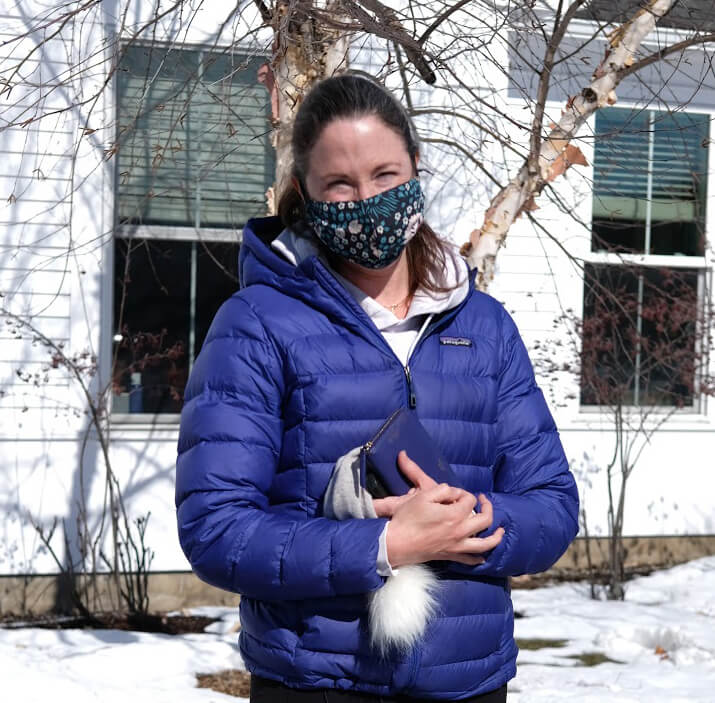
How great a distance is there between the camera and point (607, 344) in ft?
22.3

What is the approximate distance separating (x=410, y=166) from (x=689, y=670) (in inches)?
171

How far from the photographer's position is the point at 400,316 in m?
1.95

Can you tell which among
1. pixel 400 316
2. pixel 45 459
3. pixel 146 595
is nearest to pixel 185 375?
pixel 45 459

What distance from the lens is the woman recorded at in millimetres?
1645

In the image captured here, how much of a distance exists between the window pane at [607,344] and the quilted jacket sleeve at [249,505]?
509 centimetres

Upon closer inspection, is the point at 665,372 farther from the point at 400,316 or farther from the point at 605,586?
the point at 400,316

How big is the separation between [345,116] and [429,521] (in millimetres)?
734

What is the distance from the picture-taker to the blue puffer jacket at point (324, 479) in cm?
164

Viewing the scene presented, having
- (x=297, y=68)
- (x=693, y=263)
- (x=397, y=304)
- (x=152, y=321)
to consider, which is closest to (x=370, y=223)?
(x=397, y=304)

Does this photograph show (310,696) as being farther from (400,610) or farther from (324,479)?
(324,479)

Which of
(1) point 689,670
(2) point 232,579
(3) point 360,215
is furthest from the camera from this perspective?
(1) point 689,670

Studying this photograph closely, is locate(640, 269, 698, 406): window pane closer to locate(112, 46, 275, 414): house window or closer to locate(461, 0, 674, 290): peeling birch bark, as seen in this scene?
locate(461, 0, 674, 290): peeling birch bark

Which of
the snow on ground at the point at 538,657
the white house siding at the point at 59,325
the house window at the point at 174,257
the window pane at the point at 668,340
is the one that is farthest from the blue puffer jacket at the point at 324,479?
the window pane at the point at 668,340

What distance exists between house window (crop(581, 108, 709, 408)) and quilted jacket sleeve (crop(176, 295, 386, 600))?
5329 millimetres
